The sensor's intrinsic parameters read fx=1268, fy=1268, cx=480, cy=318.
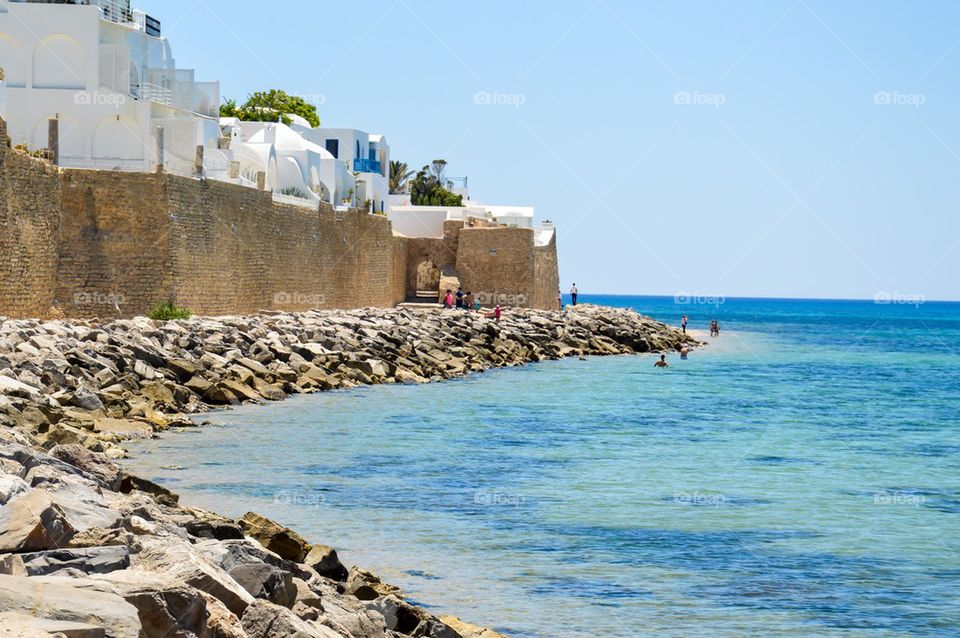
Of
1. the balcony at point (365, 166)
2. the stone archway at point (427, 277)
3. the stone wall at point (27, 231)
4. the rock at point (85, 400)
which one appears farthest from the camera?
the balcony at point (365, 166)

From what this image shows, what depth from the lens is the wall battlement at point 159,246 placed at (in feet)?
65.1

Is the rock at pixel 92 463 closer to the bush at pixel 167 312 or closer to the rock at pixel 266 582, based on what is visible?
the rock at pixel 266 582

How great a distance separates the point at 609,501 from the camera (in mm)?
12406

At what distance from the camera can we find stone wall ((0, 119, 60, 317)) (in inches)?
746

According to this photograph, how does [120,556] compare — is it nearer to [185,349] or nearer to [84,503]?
[84,503]

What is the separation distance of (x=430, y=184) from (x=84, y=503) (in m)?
64.1

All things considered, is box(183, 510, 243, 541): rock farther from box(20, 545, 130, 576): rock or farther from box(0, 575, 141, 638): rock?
box(0, 575, 141, 638): rock

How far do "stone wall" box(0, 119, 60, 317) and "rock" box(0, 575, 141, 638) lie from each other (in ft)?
49.3

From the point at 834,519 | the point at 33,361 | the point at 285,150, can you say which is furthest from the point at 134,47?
the point at 834,519

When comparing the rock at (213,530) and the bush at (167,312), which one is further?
the bush at (167,312)

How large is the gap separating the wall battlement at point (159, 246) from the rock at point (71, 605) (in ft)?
49.7

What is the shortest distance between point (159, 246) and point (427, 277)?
825 inches

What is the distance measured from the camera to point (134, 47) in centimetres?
2856

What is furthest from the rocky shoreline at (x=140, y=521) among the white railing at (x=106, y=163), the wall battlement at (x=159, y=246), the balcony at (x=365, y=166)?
the balcony at (x=365, y=166)
